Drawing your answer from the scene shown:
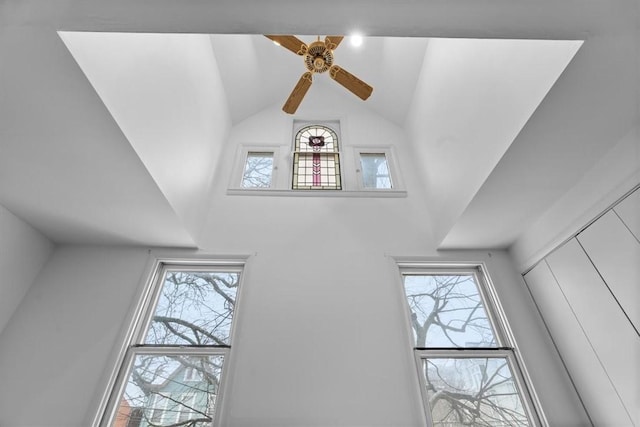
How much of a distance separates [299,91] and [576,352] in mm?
3053

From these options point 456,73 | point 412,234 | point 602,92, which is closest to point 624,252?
point 602,92

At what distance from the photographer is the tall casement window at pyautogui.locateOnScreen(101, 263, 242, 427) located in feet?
7.20

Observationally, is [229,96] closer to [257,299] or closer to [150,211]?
[150,211]

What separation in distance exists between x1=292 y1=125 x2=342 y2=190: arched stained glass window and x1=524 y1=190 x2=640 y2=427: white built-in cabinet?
228 centimetres

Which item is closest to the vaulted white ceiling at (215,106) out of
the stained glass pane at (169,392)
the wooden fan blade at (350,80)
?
the wooden fan blade at (350,80)

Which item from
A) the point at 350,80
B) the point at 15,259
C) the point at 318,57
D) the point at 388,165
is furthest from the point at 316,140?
the point at 15,259

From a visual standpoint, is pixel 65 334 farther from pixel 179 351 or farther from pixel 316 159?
pixel 316 159

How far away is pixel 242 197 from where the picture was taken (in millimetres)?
3328

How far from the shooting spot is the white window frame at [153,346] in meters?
2.17

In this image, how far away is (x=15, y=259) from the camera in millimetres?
2471

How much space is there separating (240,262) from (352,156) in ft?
6.36

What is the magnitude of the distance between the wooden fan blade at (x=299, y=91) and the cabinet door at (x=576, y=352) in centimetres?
258

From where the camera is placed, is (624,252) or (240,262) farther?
(240,262)

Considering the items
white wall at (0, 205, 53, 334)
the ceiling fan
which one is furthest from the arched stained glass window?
white wall at (0, 205, 53, 334)
